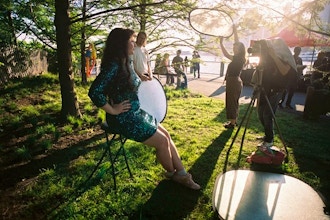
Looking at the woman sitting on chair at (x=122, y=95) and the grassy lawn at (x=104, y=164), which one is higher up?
the woman sitting on chair at (x=122, y=95)

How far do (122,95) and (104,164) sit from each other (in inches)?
59.4

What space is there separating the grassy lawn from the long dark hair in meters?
1.37

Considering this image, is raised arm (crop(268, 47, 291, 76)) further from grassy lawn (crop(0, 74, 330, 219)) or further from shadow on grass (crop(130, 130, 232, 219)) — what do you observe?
shadow on grass (crop(130, 130, 232, 219))

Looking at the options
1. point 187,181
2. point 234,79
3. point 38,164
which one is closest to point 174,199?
point 187,181

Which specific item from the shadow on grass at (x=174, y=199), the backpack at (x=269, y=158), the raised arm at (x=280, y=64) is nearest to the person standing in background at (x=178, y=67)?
the raised arm at (x=280, y=64)

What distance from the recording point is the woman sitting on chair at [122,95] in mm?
2502

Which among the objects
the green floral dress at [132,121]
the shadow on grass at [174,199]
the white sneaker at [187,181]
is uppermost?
the green floral dress at [132,121]

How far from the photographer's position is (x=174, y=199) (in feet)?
9.74

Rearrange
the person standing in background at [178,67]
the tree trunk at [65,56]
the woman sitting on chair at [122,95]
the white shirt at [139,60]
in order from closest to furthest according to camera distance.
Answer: the woman sitting on chair at [122,95], the white shirt at [139,60], the tree trunk at [65,56], the person standing in background at [178,67]

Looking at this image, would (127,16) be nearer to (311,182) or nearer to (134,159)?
(134,159)

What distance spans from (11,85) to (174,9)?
232 inches

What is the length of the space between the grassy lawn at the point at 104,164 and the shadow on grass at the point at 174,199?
11 mm

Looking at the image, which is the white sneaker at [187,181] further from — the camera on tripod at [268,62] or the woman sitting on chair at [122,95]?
the camera on tripod at [268,62]

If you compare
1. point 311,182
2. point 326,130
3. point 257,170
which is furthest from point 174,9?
point 326,130
